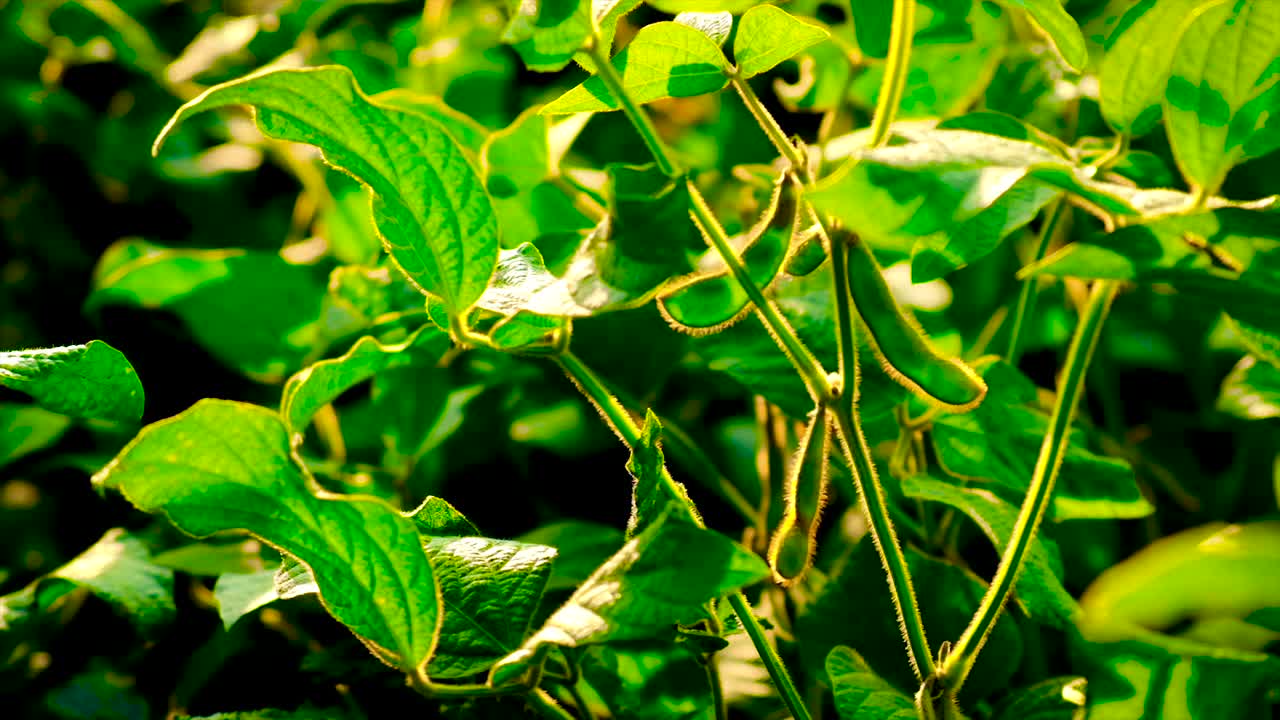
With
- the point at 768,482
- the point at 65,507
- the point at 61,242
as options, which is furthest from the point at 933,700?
the point at 61,242

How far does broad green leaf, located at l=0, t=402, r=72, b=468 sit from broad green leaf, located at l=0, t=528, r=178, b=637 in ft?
0.52

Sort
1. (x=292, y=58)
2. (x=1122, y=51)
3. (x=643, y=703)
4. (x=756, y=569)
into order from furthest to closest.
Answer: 1. (x=292, y=58)
2. (x=643, y=703)
3. (x=1122, y=51)
4. (x=756, y=569)

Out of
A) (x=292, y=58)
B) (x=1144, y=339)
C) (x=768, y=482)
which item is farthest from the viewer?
(x=1144, y=339)

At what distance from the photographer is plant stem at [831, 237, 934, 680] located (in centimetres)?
43

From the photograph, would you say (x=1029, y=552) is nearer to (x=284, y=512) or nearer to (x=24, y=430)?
(x=284, y=512)

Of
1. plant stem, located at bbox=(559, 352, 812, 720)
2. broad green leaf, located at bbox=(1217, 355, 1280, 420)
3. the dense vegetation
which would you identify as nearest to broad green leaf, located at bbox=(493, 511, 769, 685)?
the dense vegetation

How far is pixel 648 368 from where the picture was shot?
818mm

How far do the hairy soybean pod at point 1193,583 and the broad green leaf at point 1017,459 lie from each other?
0.15 ft

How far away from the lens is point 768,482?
764 millimetres

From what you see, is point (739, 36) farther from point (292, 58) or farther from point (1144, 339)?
point (1144, 339)

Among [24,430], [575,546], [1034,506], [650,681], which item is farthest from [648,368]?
[24,430]

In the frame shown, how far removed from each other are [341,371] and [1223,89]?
47 centimetres

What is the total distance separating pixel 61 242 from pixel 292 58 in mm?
609

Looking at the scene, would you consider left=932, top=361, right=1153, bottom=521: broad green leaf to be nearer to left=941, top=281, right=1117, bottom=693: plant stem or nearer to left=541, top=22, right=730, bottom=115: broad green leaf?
left=941, top=281, right=1117, bottom=693: plant stem
